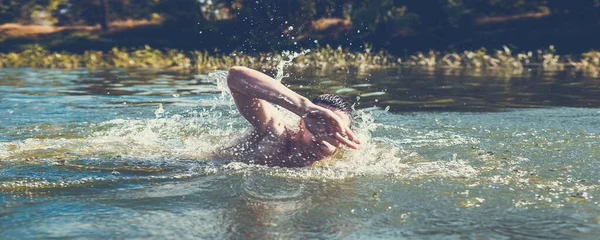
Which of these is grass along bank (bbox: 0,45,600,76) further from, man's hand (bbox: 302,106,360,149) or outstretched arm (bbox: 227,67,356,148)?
man's hand (bbox: 302,106,360,149)

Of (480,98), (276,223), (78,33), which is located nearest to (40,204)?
(276,223)

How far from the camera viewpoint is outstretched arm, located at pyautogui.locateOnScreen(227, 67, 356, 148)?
578 cm

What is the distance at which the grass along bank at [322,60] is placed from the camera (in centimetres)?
2397

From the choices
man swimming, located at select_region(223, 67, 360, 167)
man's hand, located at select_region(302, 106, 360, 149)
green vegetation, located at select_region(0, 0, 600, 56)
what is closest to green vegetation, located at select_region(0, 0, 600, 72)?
green vegetation, located at select_region(0, 0, 600, 56)

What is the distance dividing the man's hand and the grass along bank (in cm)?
1685

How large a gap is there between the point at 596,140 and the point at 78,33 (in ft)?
90.9

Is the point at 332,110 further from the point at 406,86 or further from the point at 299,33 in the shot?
the point at 299,33

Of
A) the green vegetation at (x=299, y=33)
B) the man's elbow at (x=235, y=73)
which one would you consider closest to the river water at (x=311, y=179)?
the man's elbow at (x=235, y=73)

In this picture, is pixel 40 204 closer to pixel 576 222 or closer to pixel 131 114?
pixel 576 222

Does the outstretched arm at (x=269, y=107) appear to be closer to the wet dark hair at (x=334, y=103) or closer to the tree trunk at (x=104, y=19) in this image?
the wet dark hair at (x=334, y=103)

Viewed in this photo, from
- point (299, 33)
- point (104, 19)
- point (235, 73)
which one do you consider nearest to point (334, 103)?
point (235, 73)

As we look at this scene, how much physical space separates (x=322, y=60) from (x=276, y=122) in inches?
699

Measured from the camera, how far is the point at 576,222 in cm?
497

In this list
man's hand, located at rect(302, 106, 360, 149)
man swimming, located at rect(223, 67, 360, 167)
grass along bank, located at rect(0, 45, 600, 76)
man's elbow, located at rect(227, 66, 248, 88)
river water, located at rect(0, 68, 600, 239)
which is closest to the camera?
river water, located at rect(0, 68, 600, 239)
